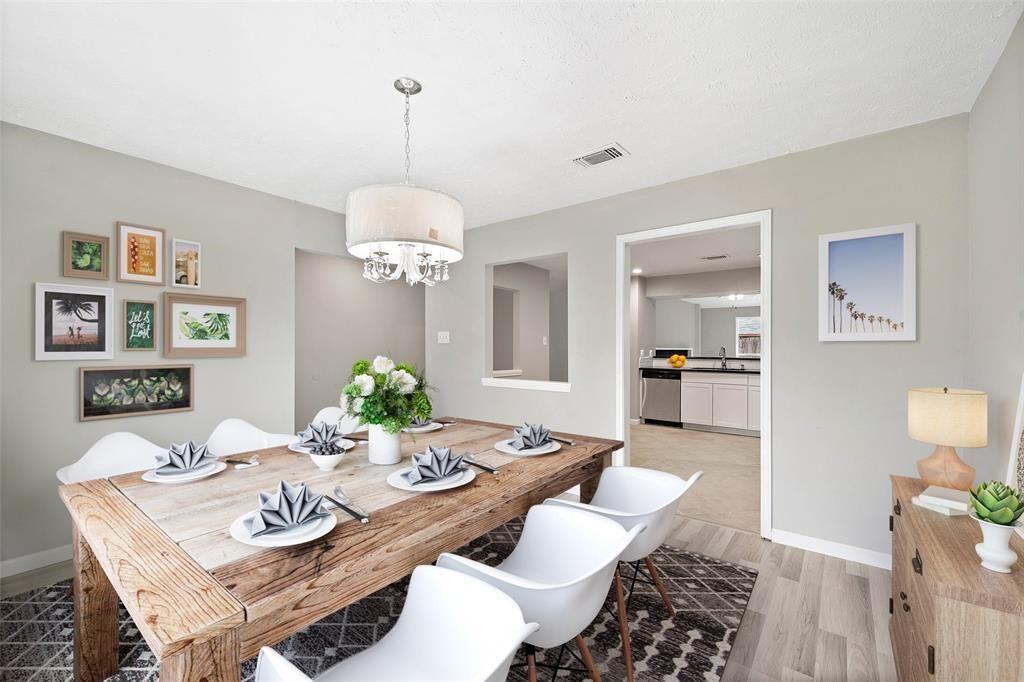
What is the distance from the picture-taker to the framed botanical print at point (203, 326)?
10.1ft

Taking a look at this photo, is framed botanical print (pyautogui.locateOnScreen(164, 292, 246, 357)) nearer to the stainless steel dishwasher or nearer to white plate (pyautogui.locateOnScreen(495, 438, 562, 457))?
white plate (pyautogui.locateOnScreen(495, 438, 562, 457))

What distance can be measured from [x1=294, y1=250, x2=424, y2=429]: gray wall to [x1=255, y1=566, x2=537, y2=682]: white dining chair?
4.00m

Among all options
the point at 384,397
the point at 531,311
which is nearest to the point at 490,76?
the point at 384,397

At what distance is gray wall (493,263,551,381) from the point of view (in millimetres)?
6770

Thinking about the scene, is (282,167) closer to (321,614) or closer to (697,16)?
(697,16)

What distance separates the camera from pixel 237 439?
2.60 metres

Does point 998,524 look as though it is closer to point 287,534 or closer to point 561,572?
point 561,572

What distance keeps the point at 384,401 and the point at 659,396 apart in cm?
607

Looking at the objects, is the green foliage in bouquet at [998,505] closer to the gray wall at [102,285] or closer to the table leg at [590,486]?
the table leg at [590,486]

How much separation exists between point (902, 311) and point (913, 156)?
0.86m

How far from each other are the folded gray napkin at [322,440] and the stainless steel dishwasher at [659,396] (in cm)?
589

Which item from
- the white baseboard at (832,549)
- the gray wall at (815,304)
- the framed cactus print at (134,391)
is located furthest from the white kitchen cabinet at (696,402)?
the framed cactus print at (134,391)

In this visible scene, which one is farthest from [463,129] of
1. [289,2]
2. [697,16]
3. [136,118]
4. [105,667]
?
[105,667]

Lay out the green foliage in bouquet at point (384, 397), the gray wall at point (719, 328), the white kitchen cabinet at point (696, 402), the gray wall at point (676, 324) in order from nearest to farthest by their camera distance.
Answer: the green foliage in bouquet at point (384, 397) < the white kitchen cabinet at point (696, 402) < the gray wall at point (719, 328) < the gray wall at point (676, 324)
